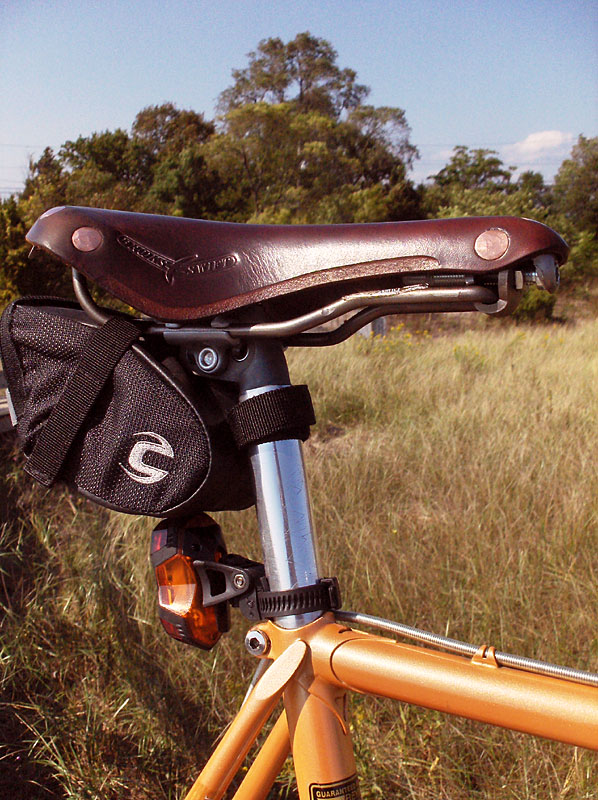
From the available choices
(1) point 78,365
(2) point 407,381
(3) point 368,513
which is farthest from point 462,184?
(1) point 78,365

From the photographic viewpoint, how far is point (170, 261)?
1.05 metres

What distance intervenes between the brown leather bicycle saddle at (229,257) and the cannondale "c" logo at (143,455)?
6.6 inches

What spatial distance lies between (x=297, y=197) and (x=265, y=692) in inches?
1001

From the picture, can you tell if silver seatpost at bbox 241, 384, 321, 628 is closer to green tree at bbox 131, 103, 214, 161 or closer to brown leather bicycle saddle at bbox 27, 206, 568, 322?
brown leather bicycle saddle at bbox 27, 206, 568, 322

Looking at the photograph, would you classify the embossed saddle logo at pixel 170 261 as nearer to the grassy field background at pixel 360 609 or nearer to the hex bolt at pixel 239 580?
the hex bolt at pixel 239 580

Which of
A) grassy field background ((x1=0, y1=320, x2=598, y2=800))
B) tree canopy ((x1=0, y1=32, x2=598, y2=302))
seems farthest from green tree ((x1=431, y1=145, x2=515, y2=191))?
grassy field background ((x1=0, y1=320, x2=598, y2=800))

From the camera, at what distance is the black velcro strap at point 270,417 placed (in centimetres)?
102

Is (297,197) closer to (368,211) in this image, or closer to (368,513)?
(368,211)

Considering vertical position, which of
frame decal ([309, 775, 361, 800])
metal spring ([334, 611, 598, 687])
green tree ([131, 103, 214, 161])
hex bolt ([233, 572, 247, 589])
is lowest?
frame decal ([309, 775, 361, 800])

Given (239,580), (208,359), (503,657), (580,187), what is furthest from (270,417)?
(580,187)

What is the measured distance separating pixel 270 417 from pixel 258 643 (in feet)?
1.02

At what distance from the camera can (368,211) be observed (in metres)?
24.1

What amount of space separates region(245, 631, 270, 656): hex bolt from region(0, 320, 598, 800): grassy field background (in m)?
1.00

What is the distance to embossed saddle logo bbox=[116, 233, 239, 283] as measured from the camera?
1.04m
